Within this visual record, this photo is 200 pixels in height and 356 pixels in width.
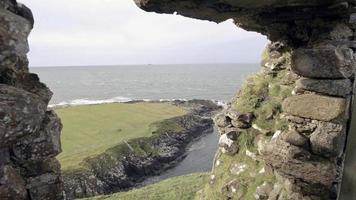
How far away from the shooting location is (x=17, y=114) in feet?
26.0

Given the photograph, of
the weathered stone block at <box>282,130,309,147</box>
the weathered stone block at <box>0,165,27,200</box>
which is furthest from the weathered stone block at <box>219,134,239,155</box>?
the weathered stone block at <box>0,165,27,200</box>

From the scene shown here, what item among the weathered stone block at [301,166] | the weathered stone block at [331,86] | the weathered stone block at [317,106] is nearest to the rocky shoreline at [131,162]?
the weathered stone block at [301,166]

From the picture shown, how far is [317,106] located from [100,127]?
2056 inches

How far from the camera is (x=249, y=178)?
1595 centimetres

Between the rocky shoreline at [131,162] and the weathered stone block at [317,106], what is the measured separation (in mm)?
29184

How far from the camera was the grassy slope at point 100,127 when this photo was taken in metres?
48.8

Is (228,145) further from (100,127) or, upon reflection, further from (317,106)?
(100,127)

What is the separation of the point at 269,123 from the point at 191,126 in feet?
188

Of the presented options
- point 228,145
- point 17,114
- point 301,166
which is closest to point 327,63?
point 301,166

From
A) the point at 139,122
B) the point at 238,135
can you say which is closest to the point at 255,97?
the point at 238,135

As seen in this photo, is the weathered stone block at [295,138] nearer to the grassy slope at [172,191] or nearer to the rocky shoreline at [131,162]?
the grassy slope at [172,191]

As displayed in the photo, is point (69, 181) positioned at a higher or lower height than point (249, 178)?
lower

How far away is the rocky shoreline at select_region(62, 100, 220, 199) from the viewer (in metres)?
40.8

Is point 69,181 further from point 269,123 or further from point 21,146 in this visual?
point 21,146
